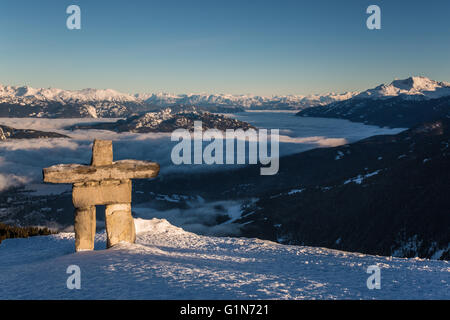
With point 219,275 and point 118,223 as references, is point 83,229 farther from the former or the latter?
point 219,275

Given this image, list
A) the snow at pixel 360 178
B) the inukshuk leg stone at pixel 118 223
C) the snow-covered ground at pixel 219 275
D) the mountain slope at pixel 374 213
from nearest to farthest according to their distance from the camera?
the snow-covered ground at pixel 219 275, the inukshuk leg stone at pixel 118 223, the mountain slope at pixel 374 213, the snow at pixel 360 178

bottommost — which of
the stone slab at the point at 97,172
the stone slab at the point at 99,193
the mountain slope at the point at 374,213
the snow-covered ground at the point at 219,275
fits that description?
the mountain slope at the point at 374,213

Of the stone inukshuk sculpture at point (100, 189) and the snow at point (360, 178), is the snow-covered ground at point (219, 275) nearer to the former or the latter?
the stone inukshuk sculpture at point (100, 189)

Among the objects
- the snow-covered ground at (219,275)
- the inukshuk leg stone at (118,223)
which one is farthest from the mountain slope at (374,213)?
the inukshuk leg stone at (118,223)

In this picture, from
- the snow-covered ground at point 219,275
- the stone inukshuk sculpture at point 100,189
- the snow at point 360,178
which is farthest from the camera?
the snow at point 360,178

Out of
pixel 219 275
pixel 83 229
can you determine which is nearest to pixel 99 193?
pixel 83 229

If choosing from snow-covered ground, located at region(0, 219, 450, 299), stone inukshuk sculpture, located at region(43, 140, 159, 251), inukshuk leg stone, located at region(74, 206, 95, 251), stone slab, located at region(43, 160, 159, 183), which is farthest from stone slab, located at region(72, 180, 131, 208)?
snow-covered ground, located at region(0, 219, 450, 299)

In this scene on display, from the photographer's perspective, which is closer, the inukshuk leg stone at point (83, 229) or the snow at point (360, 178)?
the inukshuk leg stone at point (83, 229)

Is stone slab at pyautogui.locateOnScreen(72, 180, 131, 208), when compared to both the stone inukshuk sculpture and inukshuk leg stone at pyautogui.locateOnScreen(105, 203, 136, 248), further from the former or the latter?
inukshuk leg stone at pyautogui.locateOnScreen(105, 203, 136, 248)
